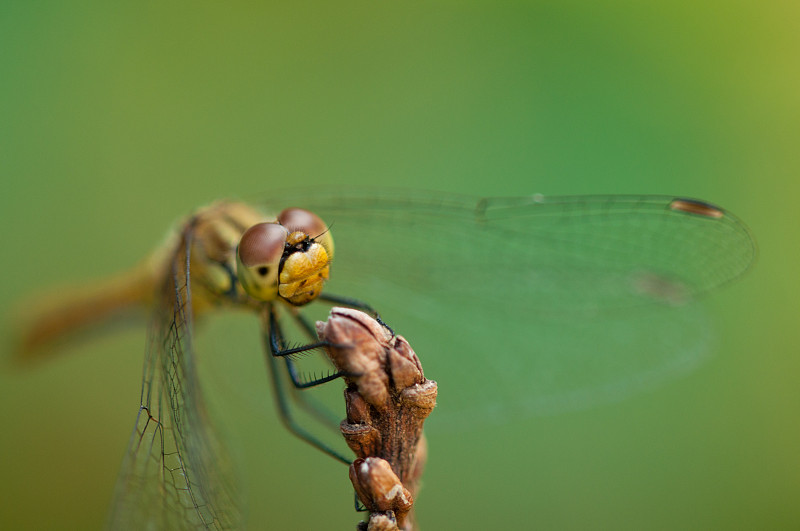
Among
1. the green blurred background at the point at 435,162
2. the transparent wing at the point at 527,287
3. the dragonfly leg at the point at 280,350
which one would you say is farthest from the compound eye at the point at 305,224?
the green blurred background at the point at 435,162

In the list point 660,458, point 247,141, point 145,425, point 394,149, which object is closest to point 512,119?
point 394,149

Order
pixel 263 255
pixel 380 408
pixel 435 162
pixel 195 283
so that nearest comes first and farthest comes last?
pixel 380 408 < pixel 263 255 < pixel 195 283 < pixel 435 162

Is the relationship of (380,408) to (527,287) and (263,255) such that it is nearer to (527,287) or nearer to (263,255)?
(263,255)

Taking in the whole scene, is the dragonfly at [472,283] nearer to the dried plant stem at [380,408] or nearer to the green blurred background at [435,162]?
the green blurred background at [435,162]

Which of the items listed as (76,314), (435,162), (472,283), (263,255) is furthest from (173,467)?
(435,162)

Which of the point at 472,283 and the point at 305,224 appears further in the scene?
the point at 472,283

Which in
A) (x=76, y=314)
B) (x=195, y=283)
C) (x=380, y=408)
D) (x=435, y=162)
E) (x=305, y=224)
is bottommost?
(x=380, y=408)

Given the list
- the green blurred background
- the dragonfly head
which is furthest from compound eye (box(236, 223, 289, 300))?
the green blurred background

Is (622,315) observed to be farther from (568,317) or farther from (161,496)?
(161,496)
